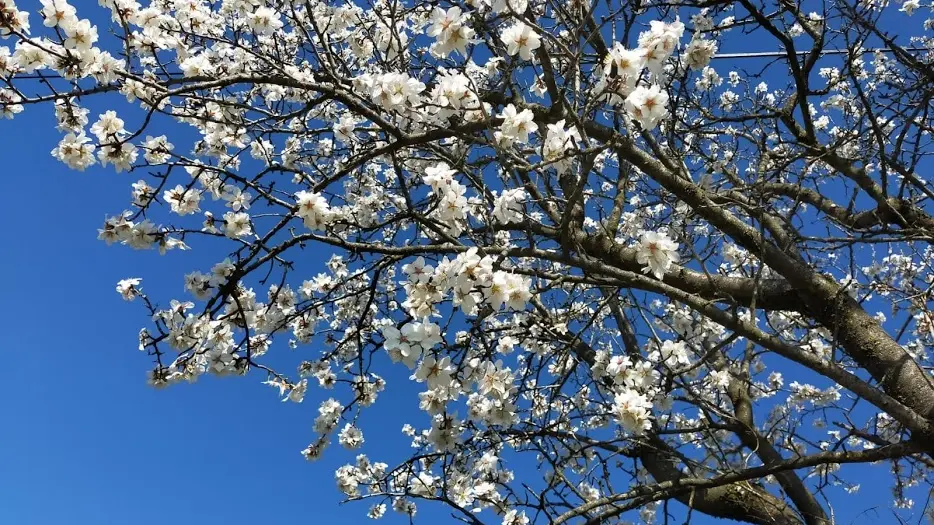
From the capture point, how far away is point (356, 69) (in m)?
4.86

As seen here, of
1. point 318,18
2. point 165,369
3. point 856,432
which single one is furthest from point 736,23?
point 165,369

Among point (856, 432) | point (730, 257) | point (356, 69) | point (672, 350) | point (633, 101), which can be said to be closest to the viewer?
point (633, 101)

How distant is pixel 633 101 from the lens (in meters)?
2.05

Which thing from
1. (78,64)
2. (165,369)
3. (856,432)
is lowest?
(856,432)

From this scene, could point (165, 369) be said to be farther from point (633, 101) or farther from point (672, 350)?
point (672, 350)

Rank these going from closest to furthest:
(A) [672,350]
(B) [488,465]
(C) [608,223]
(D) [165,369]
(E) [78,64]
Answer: (E) [78,64]
(D) [165,369]
(C) [608,223]
(A) [672,350]
(B) [488,465]

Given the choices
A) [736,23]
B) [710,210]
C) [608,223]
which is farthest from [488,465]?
[736,23]

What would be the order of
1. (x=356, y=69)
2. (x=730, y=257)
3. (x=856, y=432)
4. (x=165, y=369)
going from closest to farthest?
1. (x=856, y=432)
2. (x=165, y=369)
3. (x=356, y=69)
4. (x=730, y=257)

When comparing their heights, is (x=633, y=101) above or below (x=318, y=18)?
below

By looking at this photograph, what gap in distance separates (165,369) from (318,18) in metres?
2.60

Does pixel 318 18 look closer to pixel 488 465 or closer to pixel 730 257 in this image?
pixel 488 465

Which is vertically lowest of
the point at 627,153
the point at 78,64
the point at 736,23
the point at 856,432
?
the point at 856,432

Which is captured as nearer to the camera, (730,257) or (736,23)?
(736,23)

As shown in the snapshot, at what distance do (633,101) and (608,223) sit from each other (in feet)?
4.41
